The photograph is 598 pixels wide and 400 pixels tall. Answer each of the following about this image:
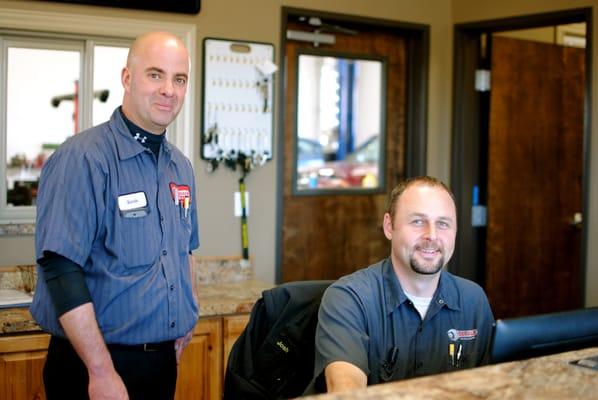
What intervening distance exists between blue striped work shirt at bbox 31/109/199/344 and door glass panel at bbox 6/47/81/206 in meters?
1.44

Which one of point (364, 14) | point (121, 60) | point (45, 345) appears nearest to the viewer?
point (45, 345)

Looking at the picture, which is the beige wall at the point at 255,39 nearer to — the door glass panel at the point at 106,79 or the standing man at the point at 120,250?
the door glass panel at the point at 106,79

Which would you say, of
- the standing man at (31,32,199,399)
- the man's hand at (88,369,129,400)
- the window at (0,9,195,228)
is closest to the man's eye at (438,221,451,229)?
the standing man at (31,32,199,399)

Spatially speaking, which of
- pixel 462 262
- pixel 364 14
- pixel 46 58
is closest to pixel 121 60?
pixel 46 58

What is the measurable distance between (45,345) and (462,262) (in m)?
2.49

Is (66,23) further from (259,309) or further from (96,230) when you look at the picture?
(259,309)

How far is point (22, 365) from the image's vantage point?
2.75 metres

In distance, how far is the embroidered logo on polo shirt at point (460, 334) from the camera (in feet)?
6.64

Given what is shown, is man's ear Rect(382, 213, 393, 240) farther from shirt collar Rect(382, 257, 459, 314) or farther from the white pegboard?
the white pegboard

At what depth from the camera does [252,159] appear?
3.68 meters

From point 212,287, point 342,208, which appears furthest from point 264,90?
point 212,287

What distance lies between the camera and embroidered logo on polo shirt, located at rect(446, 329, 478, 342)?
2.03 m

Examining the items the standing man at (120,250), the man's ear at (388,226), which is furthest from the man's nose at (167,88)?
the man's ear at (388,226)

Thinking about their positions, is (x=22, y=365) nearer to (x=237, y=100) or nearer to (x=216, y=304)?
(x=216, y=304)
